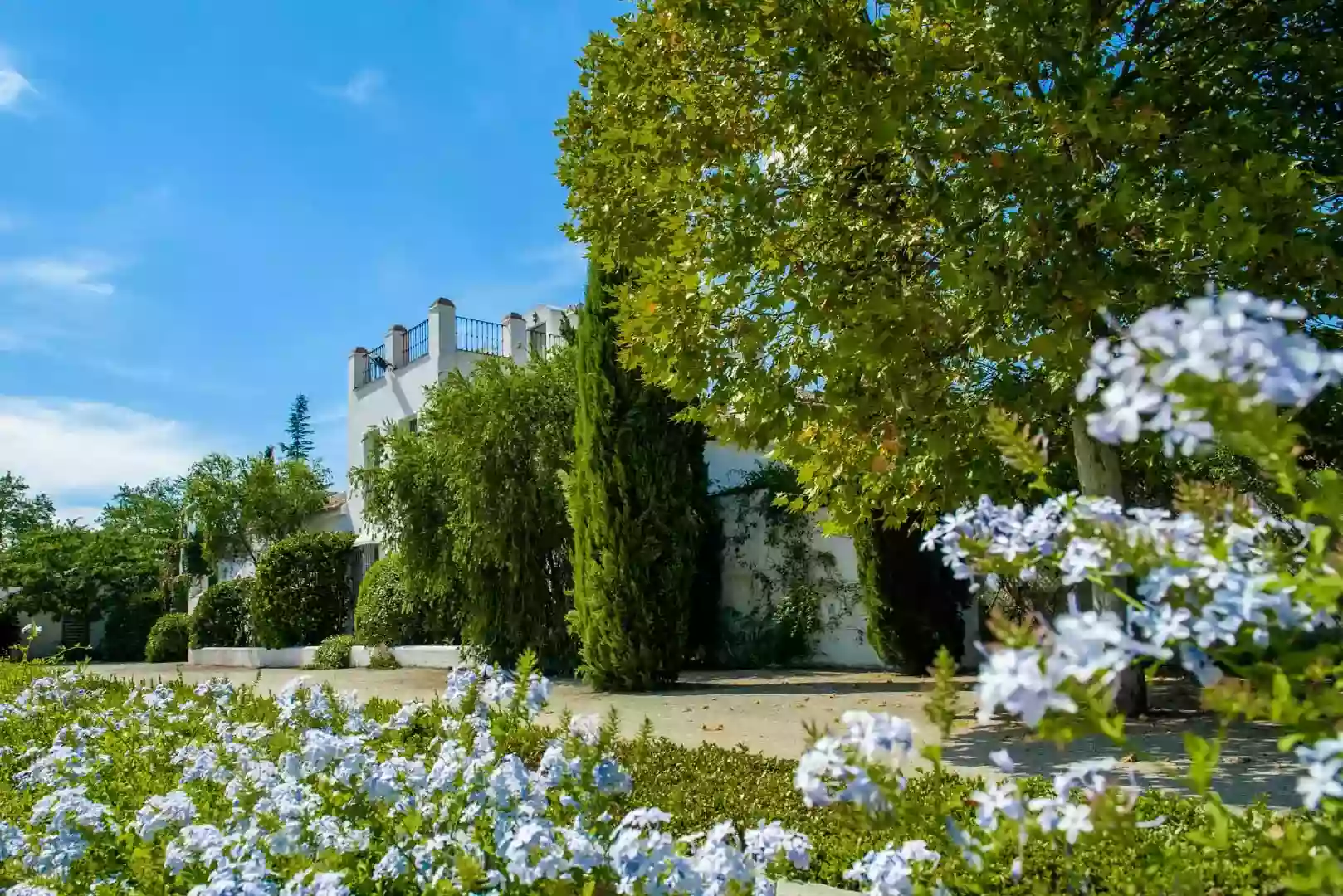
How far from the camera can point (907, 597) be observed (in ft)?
40.4

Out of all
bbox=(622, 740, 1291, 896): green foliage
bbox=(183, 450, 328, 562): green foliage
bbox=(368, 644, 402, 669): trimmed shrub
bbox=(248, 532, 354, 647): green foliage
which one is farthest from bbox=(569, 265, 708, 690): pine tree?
bbox=(183, 450, 328, 562): green foliage

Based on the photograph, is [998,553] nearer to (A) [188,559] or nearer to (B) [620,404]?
(B) [620,404]

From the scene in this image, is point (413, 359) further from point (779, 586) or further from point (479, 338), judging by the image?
point (779, 586)

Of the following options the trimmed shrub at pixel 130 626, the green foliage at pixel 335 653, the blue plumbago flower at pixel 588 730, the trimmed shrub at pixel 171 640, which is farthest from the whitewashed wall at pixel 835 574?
the trimmed shrub at pixel 130 626

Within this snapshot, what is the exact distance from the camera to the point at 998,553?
1778 mm

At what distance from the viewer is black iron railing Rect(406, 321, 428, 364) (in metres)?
24.0

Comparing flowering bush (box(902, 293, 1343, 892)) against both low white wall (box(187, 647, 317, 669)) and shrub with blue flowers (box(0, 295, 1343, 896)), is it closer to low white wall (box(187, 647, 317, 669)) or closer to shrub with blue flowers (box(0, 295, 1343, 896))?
shrub with blue flowers (box(0, 295, 1343, 896))

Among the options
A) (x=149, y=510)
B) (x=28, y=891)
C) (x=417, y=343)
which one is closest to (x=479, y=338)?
(x=417, y=343)

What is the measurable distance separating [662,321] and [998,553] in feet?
17.2

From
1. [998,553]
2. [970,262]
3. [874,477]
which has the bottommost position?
[998,553]

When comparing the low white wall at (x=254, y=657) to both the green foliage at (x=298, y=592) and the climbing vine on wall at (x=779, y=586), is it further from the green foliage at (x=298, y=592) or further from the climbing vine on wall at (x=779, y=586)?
the climbing vine on wall at (x=779, y=586)

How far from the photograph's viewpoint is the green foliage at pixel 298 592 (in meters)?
21.3

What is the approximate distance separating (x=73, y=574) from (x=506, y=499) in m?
23.3

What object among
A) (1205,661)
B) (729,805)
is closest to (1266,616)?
(1205,661)
